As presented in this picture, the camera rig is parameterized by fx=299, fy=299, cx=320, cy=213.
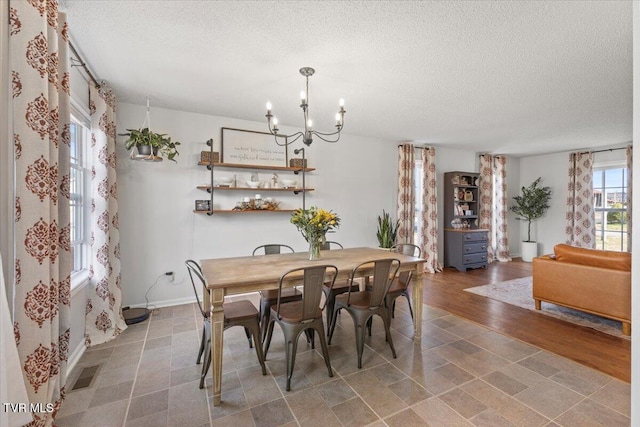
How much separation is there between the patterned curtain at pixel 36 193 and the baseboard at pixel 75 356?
107cm

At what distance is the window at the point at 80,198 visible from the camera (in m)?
2.80

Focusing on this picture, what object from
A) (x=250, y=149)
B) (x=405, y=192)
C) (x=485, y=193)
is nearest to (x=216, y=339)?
(x=250, y=149)

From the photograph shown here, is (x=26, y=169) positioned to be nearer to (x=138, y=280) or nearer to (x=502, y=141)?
(x=138, y=280)

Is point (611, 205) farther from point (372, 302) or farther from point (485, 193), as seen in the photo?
point (372, 302)

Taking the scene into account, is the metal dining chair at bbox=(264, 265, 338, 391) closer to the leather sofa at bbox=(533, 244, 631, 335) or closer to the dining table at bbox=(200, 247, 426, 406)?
the dining table at bbox=(200, 247, 426, 406)

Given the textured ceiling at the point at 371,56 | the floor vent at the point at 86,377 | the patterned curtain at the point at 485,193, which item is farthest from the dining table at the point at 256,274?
the patterned curtain at the point at 485,193

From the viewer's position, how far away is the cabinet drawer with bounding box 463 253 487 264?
19.4 feet

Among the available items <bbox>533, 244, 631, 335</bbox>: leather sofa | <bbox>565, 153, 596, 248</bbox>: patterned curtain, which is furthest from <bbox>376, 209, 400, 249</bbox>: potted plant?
<bbox>565, 153, 596, 248</bbox>: patterned curtain

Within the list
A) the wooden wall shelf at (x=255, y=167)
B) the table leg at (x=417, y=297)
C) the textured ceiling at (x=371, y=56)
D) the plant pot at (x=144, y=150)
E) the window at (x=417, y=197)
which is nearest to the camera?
the textured ceiling at (x=371, y=56)

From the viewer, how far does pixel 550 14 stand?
1.93 m

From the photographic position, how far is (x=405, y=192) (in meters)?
5.57

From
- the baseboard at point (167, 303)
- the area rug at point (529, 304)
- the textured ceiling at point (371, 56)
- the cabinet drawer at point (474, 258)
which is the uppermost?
the textured ceiling at point (371, 56)

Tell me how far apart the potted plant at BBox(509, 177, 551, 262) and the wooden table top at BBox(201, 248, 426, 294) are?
5573 millimetres

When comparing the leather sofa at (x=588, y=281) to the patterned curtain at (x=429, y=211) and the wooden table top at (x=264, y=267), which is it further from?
the patterned curtain at (x=429, y=211)
